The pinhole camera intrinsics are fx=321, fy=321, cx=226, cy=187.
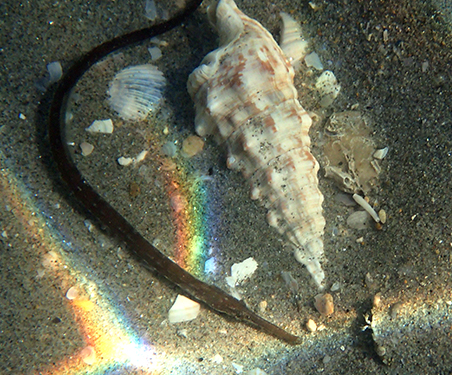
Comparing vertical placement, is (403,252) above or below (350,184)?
below

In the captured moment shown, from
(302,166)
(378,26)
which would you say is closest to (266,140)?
(302,166)

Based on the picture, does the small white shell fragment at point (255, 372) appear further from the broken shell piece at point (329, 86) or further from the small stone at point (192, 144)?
the broken shell piece at point (329, 86)

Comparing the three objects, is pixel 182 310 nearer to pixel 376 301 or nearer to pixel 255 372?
pixel 255 372

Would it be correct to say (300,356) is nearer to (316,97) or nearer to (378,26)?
(316,97)

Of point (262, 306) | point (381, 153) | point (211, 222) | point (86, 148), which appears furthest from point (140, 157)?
point (381, 153)

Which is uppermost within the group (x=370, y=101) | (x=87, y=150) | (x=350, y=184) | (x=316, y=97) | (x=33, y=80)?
(x=33, y=80)

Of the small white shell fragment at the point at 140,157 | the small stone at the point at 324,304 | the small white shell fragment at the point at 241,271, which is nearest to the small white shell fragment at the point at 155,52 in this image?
the small white shell fragment at the point at 140,157
